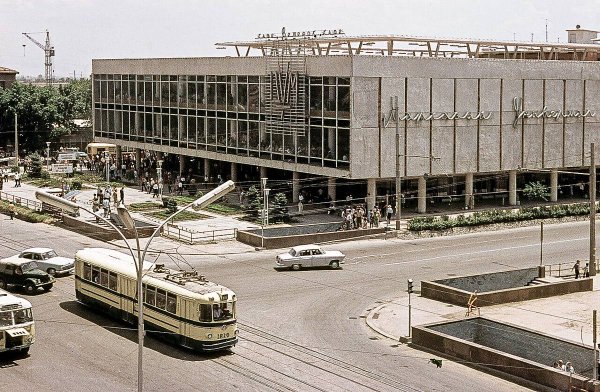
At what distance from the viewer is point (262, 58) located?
7550cm

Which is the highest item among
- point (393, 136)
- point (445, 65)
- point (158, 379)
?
point (445, 65)

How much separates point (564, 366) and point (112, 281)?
17.5m

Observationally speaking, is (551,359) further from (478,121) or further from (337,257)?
(478,121)

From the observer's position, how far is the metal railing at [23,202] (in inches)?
2862

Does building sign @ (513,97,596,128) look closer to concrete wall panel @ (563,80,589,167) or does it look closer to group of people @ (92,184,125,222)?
concrete wall panel @ (563,80,589,167)

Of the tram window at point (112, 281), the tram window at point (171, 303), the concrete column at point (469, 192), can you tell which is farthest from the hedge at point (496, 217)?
the tram window at point (171, 303)

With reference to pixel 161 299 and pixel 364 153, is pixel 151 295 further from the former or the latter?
pixel 364 153

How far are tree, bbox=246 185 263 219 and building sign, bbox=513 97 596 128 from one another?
67.1 ft

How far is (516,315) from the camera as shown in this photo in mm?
42969

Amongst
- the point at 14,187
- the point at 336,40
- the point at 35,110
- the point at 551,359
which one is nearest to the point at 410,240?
the point at 336,40

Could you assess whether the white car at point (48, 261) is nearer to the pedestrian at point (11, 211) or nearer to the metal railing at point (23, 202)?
the pedestrian at point (11, 211)

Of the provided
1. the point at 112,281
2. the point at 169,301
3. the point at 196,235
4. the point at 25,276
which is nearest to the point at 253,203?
the point at 196,235

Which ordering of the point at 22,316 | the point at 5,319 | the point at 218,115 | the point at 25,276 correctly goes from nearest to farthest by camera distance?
the point at 5,319 → the point at 22,316 → the point at 25,276 → the point at 218,115

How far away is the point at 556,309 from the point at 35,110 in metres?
82.0
